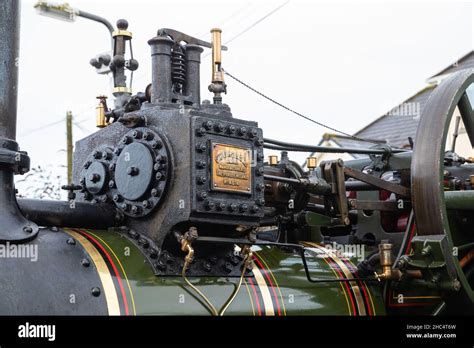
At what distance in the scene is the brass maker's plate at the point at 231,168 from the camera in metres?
3.75

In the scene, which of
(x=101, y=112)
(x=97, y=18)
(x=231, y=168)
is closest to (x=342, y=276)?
(x=231, y=168)

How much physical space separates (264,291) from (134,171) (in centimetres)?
94

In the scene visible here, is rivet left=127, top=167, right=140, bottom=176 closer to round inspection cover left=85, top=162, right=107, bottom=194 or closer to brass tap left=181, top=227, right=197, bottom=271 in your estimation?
round inspection cover left=85, top=162, right=107, bottom=194

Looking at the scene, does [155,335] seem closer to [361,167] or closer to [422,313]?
[422,313]

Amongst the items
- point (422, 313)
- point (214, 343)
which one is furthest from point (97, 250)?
point (422, 313)

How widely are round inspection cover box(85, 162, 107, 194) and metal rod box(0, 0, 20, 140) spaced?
62 centimetres

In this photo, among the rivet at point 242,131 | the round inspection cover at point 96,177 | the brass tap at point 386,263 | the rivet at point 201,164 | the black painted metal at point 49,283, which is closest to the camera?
the black painted metal at point 49,283

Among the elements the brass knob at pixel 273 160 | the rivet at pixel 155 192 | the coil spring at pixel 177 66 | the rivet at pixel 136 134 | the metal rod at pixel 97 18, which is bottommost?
the rivet at pixel 155 192

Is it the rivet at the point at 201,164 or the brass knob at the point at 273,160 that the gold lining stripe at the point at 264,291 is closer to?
the brass knob at the point at 273,160

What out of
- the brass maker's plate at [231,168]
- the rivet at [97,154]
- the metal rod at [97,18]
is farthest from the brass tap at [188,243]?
the metal rod at [97,18]

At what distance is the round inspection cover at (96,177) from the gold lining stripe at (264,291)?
0.94m

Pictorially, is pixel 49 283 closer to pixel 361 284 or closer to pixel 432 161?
pixel 361 284

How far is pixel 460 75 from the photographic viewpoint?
15.3ft

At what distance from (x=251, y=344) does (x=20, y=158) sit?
1381mm
